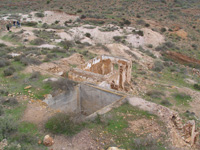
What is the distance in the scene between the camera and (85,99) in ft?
34.4

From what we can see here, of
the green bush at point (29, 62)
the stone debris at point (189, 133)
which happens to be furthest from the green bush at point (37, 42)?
the stone debris at point (189, 133)

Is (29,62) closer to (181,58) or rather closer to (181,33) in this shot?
(181,58)

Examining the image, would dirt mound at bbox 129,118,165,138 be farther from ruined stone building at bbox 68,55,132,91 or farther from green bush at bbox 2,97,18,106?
green bush at bbox 2,97,18,106

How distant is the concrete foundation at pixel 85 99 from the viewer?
30.8 ft


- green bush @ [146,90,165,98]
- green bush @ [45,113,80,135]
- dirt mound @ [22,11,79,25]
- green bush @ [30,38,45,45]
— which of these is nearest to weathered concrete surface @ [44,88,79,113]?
green bush @ [45,113,80,135]

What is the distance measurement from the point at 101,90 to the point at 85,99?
1417mm

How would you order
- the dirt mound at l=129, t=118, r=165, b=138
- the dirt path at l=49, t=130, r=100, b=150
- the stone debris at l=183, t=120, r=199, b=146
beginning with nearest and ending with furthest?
the dirt path at l=49, t=130, r=100, b=150
the dirt mound at l=129, t=118, r=165, b=138
the stone debris at l=183, t=120, r=199, b=146

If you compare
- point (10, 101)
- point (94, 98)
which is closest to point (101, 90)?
point (94, 98)

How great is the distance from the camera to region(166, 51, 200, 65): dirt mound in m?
25.7

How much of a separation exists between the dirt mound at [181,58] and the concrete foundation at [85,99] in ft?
65.5

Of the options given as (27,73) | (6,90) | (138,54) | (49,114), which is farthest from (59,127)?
(138,54)

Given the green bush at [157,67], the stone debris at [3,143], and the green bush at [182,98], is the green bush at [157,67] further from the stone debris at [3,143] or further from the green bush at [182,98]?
the stone debris at [3,143]

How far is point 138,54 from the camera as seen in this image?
82.0ft

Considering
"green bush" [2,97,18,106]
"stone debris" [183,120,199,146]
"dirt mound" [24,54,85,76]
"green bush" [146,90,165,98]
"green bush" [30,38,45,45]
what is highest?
"green bush" [30,38,45,45]
